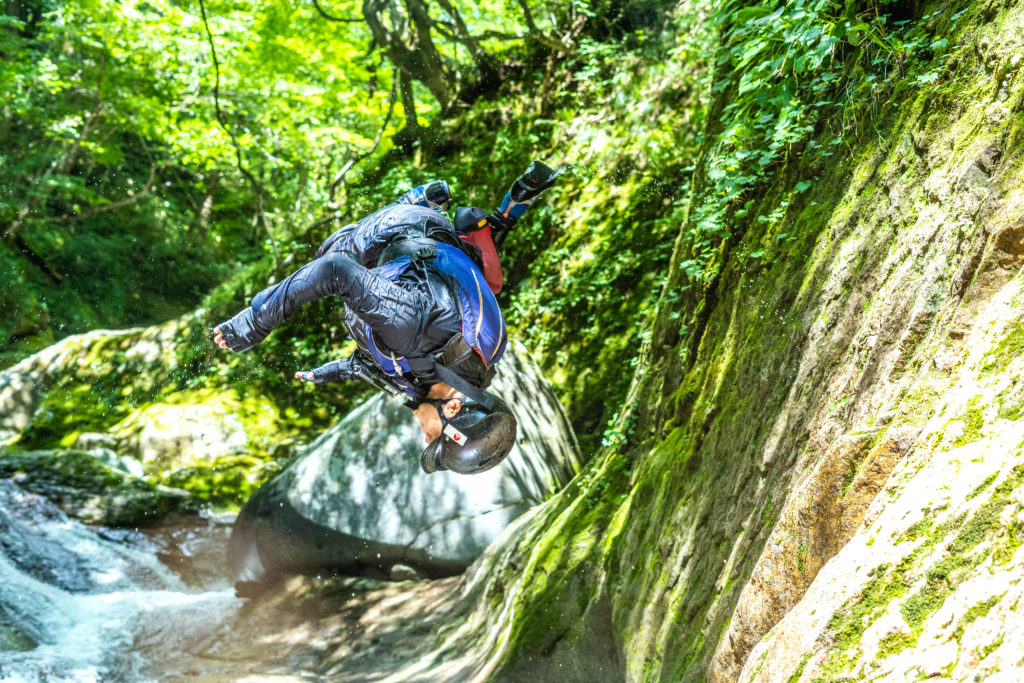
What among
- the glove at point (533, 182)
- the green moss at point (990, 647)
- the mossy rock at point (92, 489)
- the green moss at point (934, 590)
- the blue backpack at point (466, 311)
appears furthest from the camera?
the mossy rock at point (92, 489)

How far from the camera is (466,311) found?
11.9ft

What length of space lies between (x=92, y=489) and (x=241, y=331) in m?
7.29

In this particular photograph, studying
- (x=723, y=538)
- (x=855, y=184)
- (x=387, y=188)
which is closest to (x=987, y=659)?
(x=723, y=538)

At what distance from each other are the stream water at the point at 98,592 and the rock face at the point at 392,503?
0.91m

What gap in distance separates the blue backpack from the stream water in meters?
4.43

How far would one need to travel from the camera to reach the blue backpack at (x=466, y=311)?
3613 mm

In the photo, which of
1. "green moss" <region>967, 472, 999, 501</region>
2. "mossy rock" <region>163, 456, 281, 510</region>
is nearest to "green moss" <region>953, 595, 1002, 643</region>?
"green moss" <region>967, 472, 999, 501</region>

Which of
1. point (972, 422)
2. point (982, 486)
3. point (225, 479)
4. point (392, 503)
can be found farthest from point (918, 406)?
point (225, 479)

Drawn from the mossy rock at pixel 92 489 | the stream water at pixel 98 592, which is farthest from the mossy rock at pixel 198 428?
the stream water at pixel 98 592

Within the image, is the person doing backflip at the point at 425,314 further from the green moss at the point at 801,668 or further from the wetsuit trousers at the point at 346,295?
the green moss at the point at 801,668

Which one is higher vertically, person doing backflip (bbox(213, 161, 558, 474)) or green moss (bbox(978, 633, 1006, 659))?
person doing backflip (bbox(213, 161, 558, 474))

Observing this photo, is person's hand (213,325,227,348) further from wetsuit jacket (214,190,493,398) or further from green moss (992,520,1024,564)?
green moss (992,520,1024,564)

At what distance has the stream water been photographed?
6516mm

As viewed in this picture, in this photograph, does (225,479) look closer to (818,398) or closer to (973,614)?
(818,398)
